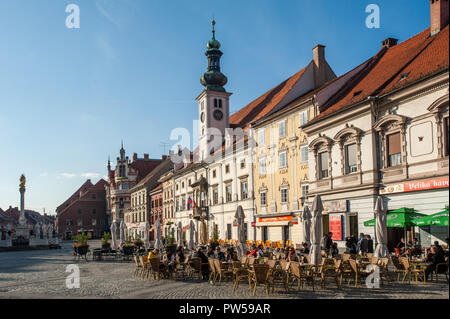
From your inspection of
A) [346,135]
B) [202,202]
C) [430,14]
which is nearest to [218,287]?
[346,135]

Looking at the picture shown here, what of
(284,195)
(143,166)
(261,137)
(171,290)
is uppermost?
(143,166)

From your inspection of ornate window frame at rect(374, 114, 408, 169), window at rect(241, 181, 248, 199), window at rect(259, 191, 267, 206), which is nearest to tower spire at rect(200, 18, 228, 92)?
window at rect(241, 181, 248, 199)

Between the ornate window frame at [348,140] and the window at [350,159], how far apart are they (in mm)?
125

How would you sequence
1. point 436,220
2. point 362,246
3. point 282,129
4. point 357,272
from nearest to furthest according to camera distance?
point 357,272, point 436,220, point 362,246, point 282,129

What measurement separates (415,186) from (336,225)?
6.65m

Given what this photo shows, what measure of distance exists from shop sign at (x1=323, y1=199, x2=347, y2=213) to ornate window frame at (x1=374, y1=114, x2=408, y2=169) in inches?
145

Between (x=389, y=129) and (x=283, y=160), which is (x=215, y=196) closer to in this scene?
(x=283, y=160)

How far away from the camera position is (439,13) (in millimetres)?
25484

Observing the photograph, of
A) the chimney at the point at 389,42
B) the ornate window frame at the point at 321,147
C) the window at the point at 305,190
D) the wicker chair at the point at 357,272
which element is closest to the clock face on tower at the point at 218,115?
the window at the point at 305,190

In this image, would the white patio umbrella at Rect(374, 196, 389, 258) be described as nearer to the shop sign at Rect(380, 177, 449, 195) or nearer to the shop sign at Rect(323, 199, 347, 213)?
the shop sign at Rect(380, 177, 449, 195)

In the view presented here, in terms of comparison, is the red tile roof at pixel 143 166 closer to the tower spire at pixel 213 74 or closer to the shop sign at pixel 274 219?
the tower spire at pixel 213 74

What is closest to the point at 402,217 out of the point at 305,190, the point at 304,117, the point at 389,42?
the point at 305,190

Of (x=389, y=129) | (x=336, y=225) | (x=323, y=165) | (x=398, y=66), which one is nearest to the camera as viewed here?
(x=389, y=129)

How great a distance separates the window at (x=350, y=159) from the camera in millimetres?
25703
